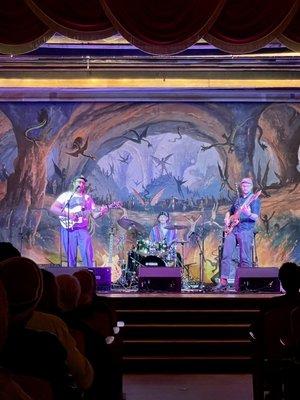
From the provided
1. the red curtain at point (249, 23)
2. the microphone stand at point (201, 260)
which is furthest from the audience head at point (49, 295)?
the microphone stand at point (201, 260)

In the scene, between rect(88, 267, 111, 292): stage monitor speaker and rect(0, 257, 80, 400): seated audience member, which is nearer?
rect(0, 257, 80, 400): seated audience member

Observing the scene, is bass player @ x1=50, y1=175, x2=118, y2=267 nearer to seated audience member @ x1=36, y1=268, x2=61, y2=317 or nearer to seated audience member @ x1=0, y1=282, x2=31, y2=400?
seated audience member @ x1=36, y1=268, x2=61, y2=317

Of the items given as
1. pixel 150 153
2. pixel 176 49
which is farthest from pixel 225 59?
pixel 176 49

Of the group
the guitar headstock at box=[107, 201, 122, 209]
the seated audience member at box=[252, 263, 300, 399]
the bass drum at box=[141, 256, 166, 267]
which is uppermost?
the guitar headstock at box=[107, 201, 122, 209]

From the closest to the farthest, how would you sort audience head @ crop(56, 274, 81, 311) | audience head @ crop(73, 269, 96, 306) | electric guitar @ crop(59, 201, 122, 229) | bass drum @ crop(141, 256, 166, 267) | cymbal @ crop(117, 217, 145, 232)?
audience head @ crop(56, 274, 81, 311) → audience head @ crop(73, 269, 96, 306) → bass drum @ crop(141, 256, 166, 267) → electric guitar @ crop(59, 201, 122, 229) → cymbal @ crop(117, 217, 145, 232)

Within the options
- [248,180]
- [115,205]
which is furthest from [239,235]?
[115,205]

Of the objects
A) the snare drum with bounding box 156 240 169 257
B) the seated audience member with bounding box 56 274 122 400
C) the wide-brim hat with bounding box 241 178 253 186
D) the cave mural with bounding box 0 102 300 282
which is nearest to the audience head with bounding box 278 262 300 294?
the seated audience member with bounding box 56 274 122 400

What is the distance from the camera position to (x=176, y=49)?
764 centimetres

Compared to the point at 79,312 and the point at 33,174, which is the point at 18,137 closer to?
the point at 33,174

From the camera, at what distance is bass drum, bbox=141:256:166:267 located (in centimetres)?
1302

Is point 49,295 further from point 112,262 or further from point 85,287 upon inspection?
point 112,262

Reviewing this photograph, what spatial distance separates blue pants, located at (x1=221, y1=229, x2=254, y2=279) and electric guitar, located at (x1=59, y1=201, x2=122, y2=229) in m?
2.41

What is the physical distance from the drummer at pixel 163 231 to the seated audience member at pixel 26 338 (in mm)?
12239

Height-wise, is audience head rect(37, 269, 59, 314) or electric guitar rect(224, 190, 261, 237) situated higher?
electric guitar rect(224, 190, 261, 237)
